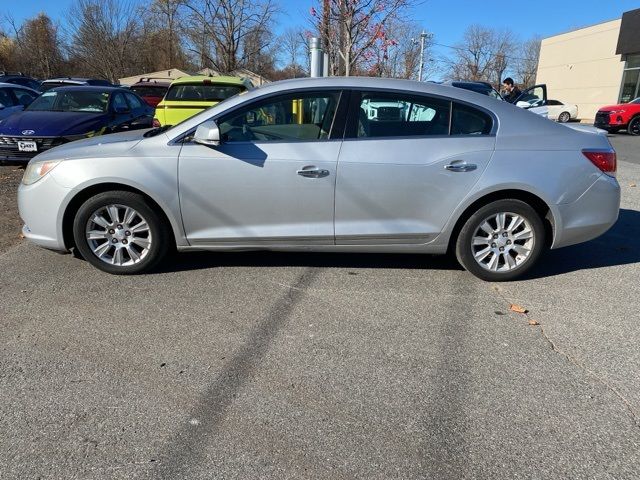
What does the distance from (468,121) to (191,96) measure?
6249 millimetres

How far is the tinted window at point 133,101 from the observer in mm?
10381

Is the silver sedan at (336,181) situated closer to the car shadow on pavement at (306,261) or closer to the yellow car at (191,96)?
the car shadow on pavement at (306,261)

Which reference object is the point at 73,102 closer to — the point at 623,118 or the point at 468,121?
the point at 468,121

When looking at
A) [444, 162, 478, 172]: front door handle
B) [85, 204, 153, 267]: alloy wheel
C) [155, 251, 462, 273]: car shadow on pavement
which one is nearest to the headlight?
[85, 204, 153, 267]: alloy wheel

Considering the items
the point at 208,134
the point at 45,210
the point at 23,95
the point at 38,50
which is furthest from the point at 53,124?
the point at 38,50

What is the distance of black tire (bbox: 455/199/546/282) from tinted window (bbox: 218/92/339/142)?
1.42 meters

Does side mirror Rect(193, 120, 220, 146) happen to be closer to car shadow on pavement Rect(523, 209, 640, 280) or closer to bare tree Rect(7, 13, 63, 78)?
car shadow on pavement Rect(523, 209, 640, 280)

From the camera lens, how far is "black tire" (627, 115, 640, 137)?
19981 millimetres

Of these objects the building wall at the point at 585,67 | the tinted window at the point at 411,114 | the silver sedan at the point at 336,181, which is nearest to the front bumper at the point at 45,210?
the silver sedan at the point at 336,181

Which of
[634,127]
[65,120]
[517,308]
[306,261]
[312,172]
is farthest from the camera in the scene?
[634,127]

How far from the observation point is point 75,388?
2779 millimetres

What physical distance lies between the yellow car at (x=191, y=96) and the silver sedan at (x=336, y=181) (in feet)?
15.2

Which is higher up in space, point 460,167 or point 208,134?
point 208,134

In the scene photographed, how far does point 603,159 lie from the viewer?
4.22 meters
